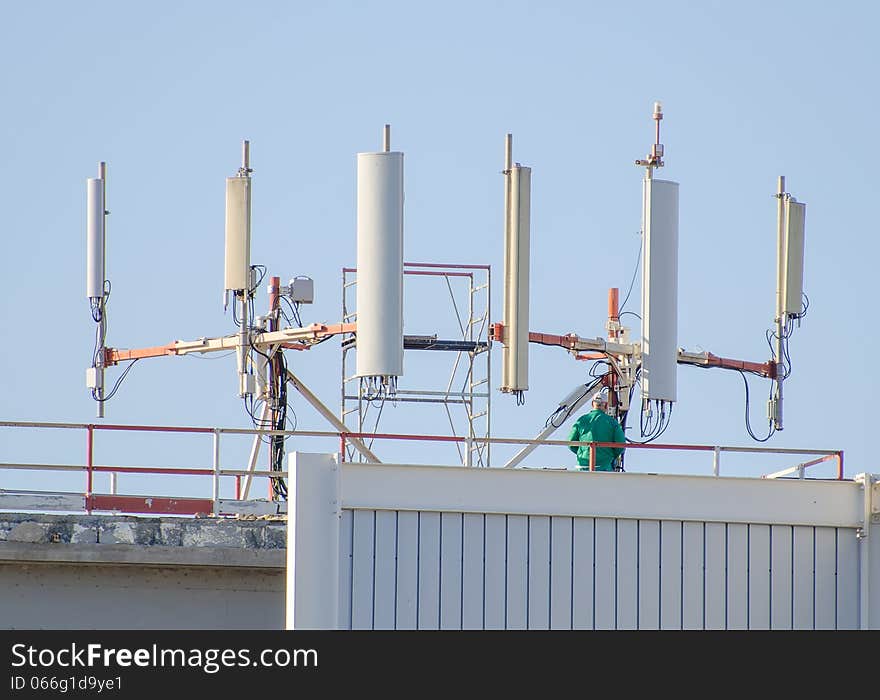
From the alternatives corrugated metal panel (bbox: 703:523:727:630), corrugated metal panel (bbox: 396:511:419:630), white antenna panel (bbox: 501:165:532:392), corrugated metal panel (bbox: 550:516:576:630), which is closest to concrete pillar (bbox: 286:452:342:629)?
corrugated metal panel (bbox: 396:511:419:630)

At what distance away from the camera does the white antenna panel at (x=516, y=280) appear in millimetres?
34500

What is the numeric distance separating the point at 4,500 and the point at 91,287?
7055mm

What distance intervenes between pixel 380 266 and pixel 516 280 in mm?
3167

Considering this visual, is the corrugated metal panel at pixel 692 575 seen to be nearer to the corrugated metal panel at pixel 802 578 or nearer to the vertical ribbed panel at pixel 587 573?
the vertical ribbed panel at pixel 587 573

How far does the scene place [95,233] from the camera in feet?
119

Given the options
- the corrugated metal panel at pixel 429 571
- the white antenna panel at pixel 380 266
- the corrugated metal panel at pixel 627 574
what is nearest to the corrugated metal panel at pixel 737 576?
the corrugated metal panel at pixel 627 574

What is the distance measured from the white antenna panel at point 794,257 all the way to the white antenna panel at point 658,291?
3.12 metres

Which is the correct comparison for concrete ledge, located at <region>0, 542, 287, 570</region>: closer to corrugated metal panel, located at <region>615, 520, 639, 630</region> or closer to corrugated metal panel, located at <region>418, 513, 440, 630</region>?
corrugated metal panel, located at <region>418, 513, 440, 630</region>

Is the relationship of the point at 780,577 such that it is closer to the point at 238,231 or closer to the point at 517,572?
the point at 517,572
